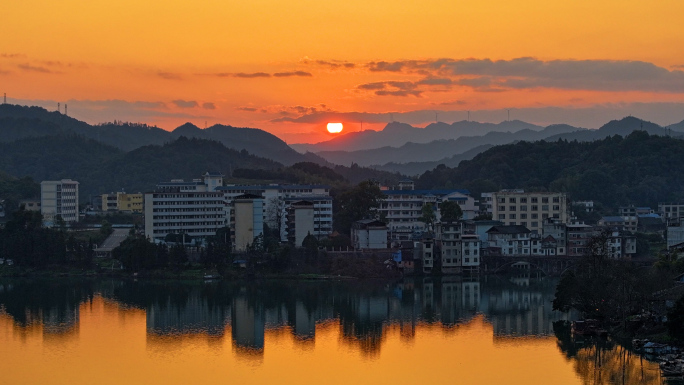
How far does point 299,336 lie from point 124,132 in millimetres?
82393

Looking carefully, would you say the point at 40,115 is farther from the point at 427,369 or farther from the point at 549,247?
the point at 427,369

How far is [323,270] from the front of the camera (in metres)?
30.4

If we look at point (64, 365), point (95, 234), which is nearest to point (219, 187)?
point (95, 234)

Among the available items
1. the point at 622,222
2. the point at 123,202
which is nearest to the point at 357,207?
the point at 622,222

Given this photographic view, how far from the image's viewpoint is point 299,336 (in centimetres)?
2088

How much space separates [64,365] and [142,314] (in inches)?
229

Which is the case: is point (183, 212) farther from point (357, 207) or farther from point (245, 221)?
point (357, 207)

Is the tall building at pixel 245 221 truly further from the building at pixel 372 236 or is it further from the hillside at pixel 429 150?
the hillside at pixel 429 150

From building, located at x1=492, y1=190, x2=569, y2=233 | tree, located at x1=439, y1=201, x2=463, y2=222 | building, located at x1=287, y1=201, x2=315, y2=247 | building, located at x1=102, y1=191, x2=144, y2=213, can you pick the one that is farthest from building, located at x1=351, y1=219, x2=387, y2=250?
building, located at x1=102, y1=191, x2=144, y2=213

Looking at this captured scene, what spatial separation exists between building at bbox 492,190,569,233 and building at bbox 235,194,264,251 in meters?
9.32

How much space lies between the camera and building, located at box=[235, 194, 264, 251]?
32.0 metres

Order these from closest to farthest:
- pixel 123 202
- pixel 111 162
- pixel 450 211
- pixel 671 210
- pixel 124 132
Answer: pixel 450 211
pixel 671 210
pixel 123 202
pixel 111 162
pixel 124 132

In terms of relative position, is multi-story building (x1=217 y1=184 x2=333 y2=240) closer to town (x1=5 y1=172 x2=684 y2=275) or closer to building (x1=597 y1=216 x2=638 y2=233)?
town (x1=5 y1=172 x2=684 y2=275)

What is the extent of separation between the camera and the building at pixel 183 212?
34.7 metres
